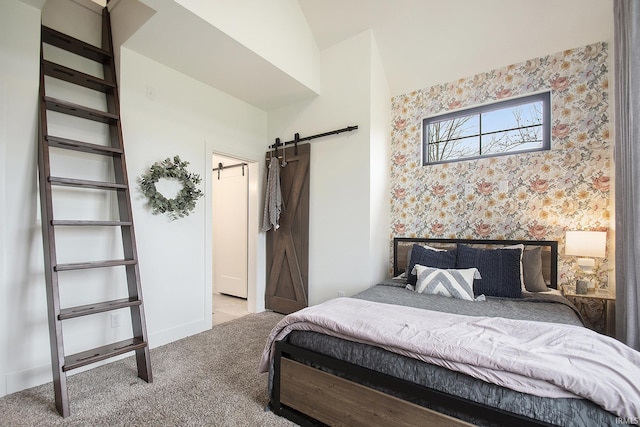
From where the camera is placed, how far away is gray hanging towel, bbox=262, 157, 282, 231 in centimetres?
366

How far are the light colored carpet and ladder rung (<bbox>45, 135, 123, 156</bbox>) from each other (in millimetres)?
1713

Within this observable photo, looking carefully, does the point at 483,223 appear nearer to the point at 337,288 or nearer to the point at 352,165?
the point at 352,165

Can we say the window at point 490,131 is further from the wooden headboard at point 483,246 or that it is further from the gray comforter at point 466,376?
the gray comforter at point 466,376

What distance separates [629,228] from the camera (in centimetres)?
166

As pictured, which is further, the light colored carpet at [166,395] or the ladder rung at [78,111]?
the ladder rung at [78,111]

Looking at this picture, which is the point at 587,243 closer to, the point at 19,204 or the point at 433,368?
the point at 433,368

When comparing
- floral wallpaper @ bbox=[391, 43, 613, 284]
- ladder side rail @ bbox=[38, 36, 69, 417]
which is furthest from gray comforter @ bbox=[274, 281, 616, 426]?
ladder side rail @ bbox=[38, 36, 69, 417]

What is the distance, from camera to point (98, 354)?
6.48ft

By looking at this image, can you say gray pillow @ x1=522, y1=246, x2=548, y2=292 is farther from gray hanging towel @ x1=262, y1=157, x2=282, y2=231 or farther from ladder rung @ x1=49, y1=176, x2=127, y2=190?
ladder rung @ x1=49, y1=176, x2=127, y2=190

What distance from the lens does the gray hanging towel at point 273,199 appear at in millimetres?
3660

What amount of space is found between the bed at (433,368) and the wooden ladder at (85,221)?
3.71 feet

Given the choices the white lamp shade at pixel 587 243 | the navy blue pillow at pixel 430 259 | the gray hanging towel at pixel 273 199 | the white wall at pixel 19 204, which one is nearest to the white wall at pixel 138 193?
the white wall at pixel 19 204

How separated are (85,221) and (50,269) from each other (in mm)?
355

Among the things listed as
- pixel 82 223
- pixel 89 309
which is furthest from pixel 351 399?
pixel 82 223
